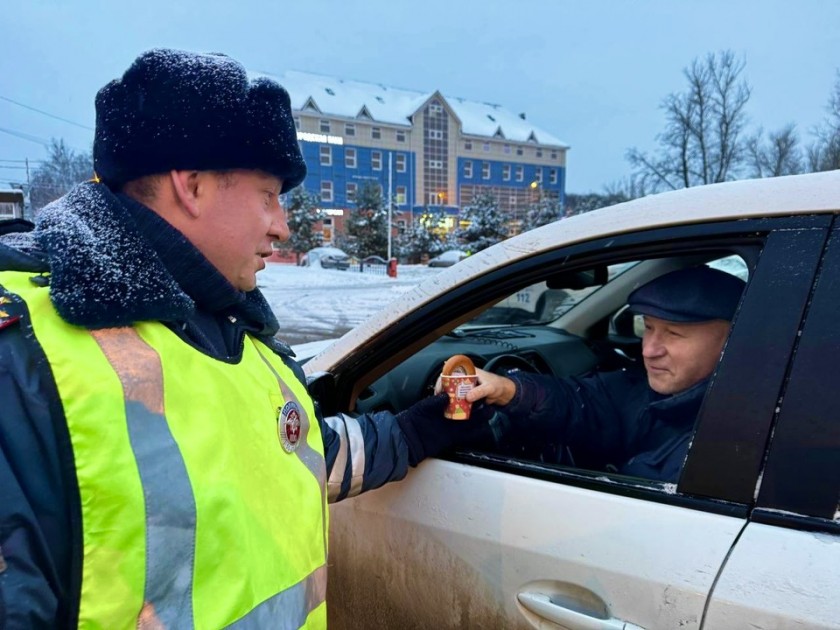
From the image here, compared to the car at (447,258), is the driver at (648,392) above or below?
below

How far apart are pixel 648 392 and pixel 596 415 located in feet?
0.58

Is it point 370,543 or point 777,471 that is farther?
point 370,543

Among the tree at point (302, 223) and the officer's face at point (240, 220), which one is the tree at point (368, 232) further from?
the officer's face at point (240, 220)

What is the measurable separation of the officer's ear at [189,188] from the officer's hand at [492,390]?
857 millimetres

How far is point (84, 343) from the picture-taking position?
35.7 inches

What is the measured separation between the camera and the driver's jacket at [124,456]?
84cm

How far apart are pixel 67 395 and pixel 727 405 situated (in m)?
1.13

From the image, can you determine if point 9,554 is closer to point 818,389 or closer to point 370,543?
point 370,543

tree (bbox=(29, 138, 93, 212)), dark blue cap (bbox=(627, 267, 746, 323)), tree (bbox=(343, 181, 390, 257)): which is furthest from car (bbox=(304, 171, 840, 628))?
tree (bbox=(29, 138, 93, 212))

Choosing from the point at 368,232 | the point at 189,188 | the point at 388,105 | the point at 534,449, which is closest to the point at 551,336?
the point at 534,449

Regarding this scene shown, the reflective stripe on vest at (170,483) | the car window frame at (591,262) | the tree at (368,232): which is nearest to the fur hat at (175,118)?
the reflective stripe on vest at (170,483)

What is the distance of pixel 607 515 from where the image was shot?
1.29 m

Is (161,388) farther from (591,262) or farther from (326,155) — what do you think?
(326,155)

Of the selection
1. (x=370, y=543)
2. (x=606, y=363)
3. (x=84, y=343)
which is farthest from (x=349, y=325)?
(x=84, y=343)
